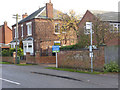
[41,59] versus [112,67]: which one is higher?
[112,67]

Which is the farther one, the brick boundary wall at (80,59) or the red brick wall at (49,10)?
the red brick wall at (49,10)

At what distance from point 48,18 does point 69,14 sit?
501 cm

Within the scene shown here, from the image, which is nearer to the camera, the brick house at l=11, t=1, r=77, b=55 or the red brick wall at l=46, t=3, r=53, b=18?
the brick house at l=11, t=1, r=77, b=55

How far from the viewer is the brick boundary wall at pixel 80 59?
15.9 metres

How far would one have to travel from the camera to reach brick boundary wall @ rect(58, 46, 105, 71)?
15877mm

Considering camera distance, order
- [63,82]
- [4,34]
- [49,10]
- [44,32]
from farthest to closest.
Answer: [4,34], [49,10], [44,32], [63,82]

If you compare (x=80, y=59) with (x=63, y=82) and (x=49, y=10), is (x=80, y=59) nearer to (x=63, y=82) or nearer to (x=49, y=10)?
(x=63, y=82)

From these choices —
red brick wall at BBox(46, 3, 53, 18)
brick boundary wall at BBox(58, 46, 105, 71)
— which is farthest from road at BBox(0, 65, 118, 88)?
red brick wall at BBox(46, 3, 53, 18)

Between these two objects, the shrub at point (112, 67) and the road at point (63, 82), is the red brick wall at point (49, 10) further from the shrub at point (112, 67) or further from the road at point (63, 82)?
the road at point (63, 82)

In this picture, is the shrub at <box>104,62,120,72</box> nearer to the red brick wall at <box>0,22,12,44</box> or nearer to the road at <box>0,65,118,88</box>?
the road at <box>0,65,118,88</box>

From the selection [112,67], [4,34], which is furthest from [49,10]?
[4,34]

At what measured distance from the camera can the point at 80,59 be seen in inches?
700

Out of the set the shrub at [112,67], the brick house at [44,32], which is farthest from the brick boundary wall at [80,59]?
the brick house at [44,32]

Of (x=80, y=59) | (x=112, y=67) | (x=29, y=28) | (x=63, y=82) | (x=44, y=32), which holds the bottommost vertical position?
(x=63, y=82)
